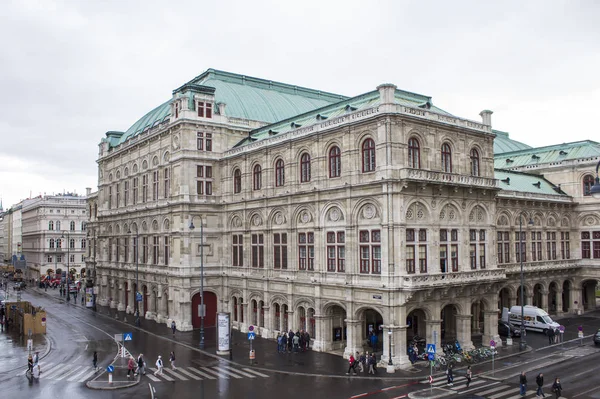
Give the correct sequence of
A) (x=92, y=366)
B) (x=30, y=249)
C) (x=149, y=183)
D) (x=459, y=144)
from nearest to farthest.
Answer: (x=92, y=366) → (x=459, y=144) → (x=149, y=183) → (x=30, y=249)

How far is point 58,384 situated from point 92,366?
215 inches

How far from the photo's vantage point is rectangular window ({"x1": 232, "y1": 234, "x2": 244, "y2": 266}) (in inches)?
2237

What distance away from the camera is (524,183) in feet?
216

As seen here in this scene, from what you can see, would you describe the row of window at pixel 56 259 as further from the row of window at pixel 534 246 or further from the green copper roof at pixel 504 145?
the row of window at pixel 534 246

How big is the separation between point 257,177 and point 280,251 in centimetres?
847

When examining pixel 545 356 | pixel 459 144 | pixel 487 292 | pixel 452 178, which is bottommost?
pixel 545 356

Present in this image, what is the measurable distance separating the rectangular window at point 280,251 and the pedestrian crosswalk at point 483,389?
19.1 meters

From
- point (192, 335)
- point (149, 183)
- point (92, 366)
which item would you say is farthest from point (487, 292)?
point (149, 183)

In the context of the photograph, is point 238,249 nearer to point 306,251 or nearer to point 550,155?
point 306,251

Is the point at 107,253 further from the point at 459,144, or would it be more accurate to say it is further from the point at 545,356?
the point at 545,356

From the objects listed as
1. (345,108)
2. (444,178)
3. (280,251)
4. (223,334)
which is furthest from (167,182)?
(444,178)

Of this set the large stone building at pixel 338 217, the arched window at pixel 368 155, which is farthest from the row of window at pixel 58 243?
the arched window at pixel 368 155

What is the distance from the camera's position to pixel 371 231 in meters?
42.0

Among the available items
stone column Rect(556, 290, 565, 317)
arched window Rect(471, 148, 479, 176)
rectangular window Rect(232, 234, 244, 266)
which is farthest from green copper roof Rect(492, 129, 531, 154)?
rectangular window Rect(232, 234, 244, 266)
